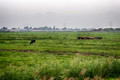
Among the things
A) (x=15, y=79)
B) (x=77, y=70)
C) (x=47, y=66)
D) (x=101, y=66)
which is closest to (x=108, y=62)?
(x=101, y=66)

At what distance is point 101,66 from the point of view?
34.4ft

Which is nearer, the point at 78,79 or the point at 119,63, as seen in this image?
the point at 78,79

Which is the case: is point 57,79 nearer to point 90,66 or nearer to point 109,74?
point 90,66

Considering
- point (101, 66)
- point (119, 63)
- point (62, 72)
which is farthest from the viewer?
point (119, 63)

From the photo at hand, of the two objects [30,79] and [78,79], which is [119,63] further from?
[30,79]

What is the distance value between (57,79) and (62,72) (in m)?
0.75

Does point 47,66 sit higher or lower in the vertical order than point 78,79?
higher

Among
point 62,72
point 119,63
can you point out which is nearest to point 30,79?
point 62,72

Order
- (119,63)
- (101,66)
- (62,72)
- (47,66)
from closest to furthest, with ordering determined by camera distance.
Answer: (62,72) < (47,66) < (101,66) < (119,63)

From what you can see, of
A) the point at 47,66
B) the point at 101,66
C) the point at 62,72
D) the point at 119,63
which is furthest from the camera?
the point at 119,63

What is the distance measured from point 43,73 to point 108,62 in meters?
5.23

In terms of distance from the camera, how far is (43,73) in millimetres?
9398

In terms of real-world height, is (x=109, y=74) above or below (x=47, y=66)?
below

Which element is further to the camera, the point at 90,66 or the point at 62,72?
the point at 90,66
